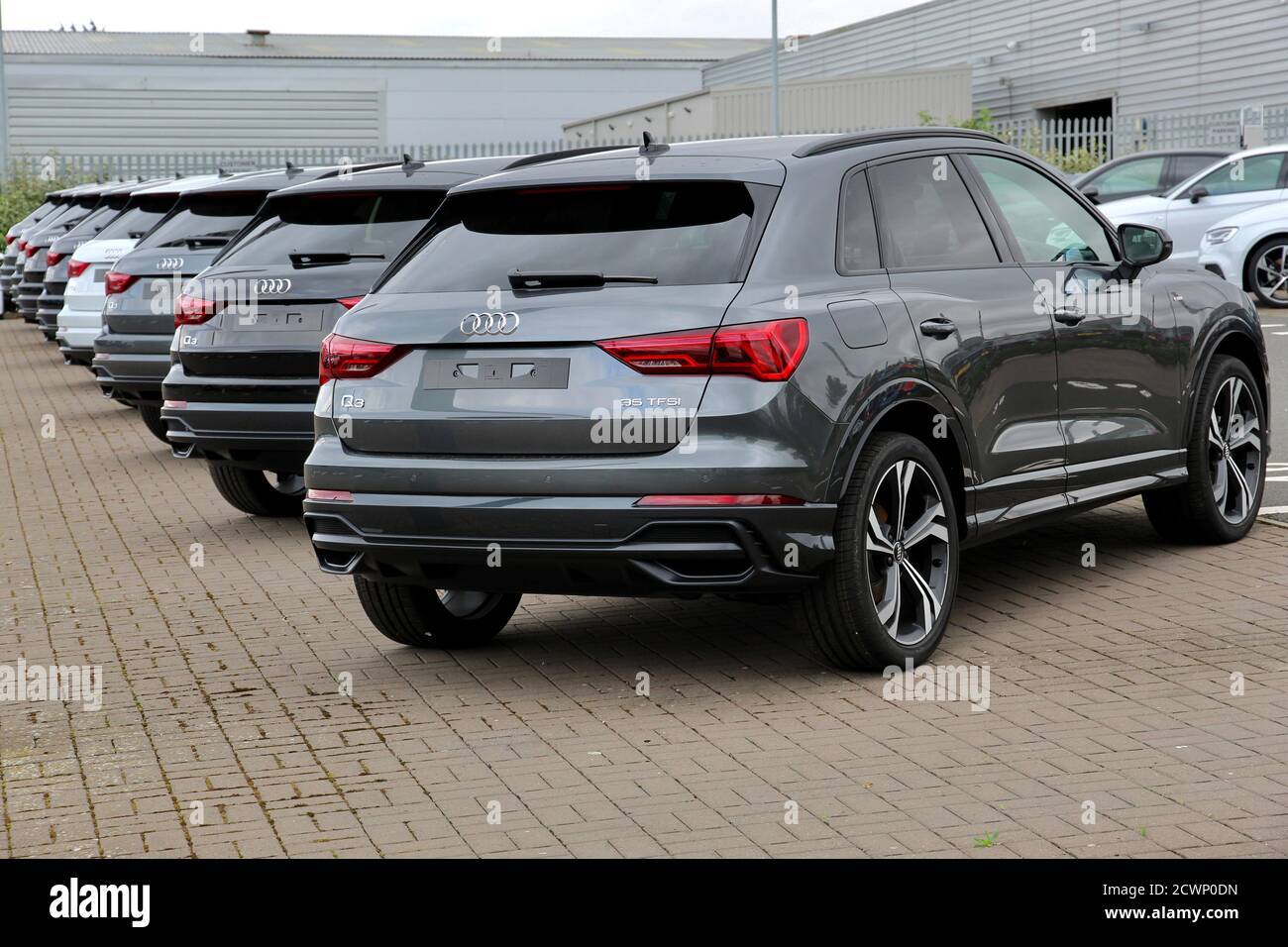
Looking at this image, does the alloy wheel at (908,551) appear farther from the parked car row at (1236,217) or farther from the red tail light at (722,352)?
the parked car row at (1236,217)

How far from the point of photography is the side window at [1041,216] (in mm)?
7285

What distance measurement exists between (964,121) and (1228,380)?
31960mm

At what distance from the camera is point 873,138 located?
6.78m

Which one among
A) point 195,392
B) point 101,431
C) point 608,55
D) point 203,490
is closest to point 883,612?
point 195,392

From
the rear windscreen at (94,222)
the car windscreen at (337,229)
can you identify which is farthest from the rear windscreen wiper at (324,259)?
the rear windscreen at (94,222)

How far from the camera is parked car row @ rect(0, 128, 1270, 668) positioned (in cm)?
577

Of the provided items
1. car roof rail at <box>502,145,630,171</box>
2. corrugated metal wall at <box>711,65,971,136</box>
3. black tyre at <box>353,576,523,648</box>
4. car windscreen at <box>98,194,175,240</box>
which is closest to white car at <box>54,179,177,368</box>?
car windscreen at <box>98,194,175,240</box>

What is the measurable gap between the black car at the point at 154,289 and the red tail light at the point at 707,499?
751 centimetres

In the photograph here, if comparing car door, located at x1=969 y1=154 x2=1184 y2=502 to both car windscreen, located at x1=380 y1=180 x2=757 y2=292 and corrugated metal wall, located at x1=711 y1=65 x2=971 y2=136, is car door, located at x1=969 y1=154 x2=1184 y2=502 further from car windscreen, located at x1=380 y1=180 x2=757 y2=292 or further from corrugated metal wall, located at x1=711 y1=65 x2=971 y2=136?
corrugated metal wall, located at x1=711 y1=65 x2=971 y2=136

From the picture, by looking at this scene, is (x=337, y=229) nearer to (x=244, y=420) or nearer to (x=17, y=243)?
(x=244, y=420)

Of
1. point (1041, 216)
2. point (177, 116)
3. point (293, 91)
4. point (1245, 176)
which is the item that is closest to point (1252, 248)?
point (1245, 176)

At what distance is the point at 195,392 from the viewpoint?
977 cm

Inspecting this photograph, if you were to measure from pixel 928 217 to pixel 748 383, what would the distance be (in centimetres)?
147

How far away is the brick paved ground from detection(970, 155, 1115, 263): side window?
1.39 m
